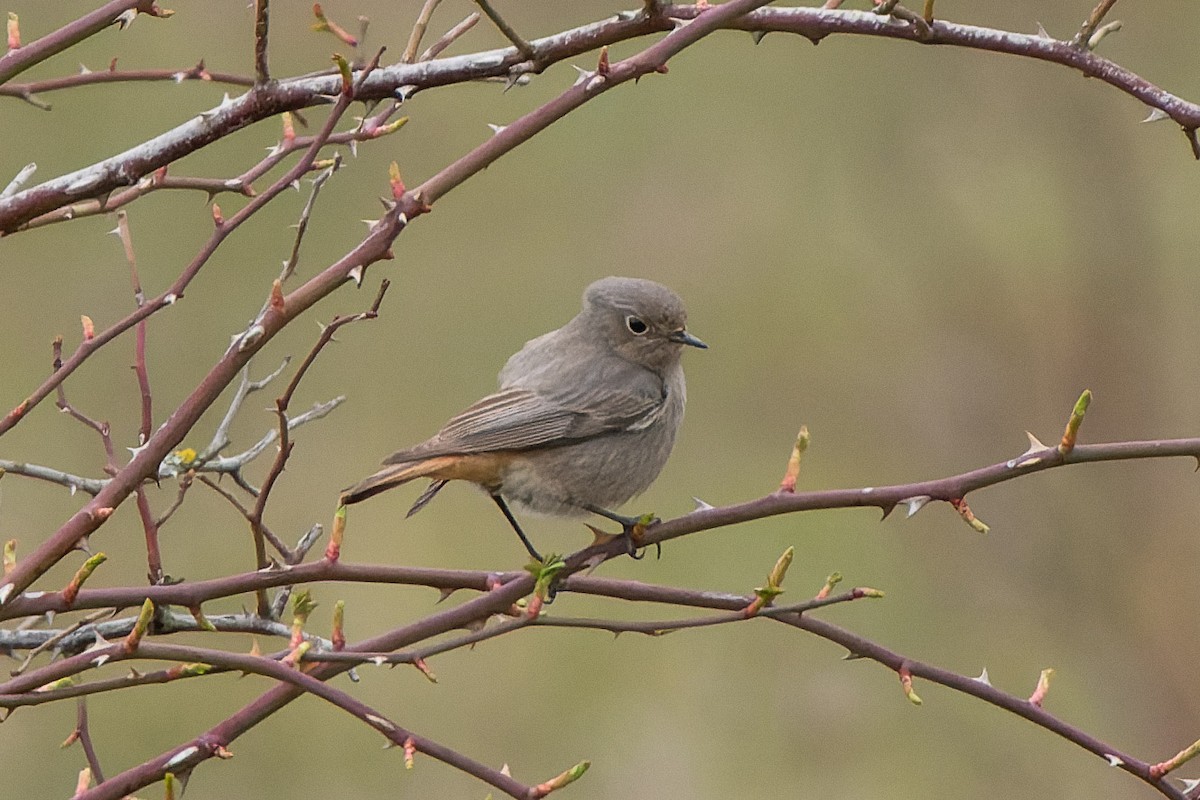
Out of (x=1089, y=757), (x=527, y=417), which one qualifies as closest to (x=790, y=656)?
(x=1089, y=757)

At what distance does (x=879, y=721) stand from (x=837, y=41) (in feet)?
16.9

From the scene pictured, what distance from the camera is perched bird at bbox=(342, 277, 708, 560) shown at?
4.83 m

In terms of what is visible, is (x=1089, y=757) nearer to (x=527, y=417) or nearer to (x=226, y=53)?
(x=527, y=417)

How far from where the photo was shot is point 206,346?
394 inches

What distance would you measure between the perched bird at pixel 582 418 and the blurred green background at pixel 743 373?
8.94ft

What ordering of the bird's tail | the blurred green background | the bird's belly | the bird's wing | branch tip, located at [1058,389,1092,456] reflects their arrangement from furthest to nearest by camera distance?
the blurred green background → the bird's belly → the bird's wing → the bird's tail → branch tip, located at [1058,389,1092,456]

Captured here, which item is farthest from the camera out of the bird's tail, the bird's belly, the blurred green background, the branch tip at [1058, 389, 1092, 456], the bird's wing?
the blurred green background

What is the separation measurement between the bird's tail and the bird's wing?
0.06 metres

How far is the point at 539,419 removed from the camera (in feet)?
16.5

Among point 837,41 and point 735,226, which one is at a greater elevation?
point 837,41

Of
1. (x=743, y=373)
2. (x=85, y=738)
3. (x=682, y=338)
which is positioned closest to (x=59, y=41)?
(x=85, y=738)

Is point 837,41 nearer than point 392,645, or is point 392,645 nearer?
point 392,645

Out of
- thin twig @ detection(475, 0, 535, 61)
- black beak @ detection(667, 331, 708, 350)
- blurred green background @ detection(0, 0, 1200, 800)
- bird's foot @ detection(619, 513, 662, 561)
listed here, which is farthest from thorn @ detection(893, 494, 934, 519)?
blurred green background @ detection(0, 0, 1200, 800)

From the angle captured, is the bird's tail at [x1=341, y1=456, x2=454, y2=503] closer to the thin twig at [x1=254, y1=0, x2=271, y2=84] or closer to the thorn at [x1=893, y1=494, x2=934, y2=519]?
the thin twig at [x1=254, y1=0, x2=271, y2=84]
